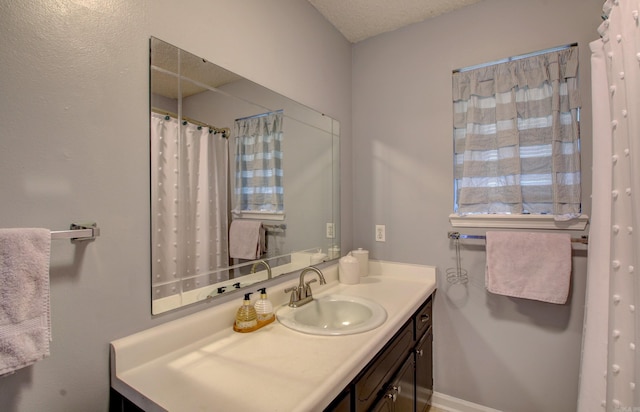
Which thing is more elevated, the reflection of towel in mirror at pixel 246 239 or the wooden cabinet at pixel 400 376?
the reflection of towel in mirror at pixel 246 239

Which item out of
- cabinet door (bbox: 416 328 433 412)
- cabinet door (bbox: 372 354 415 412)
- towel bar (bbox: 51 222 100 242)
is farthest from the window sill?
towel bar (bbox: 51 222 100 242)

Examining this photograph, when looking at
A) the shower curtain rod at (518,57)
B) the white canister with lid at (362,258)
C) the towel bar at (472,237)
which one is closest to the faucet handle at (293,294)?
the white canister with lid at (362,258)

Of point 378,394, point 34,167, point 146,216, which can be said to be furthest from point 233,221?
point 378,394

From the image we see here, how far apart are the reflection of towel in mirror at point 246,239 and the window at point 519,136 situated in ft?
3.82

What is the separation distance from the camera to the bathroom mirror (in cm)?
97

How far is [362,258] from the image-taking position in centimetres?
190

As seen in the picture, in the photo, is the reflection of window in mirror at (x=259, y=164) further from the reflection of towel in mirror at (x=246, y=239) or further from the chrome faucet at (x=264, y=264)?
the chrome faucet at (x=264, y=264)

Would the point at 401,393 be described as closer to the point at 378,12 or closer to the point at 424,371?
the point at 424,371

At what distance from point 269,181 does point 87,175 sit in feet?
2.39

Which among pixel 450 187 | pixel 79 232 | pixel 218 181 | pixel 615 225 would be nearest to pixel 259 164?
pixel 218 181

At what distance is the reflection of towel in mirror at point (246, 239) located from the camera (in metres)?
1.21

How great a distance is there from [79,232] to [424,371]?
5.70 feet

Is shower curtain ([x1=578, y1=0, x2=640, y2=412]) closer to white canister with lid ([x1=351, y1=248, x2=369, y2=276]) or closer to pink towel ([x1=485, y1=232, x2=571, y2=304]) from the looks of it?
pink towel ([x1=485, y1=232, x2=571, y2=304])

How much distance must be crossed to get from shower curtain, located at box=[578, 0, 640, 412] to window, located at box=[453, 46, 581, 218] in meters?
0.40
